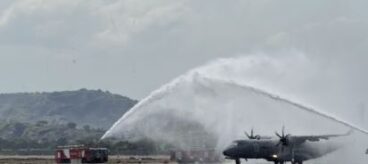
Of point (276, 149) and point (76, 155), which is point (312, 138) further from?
point (76, 155)

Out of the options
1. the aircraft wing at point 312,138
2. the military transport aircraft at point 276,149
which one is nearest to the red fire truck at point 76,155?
the military transport aircraft at point 276,149

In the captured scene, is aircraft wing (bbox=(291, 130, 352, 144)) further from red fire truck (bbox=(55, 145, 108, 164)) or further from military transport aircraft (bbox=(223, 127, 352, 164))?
red fire truck (bbox=(55, 145, 108, 164))

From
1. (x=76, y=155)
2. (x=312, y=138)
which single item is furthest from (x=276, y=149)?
(x=76, y=155)

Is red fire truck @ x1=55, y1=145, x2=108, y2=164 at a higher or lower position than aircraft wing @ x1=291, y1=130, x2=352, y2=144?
lower

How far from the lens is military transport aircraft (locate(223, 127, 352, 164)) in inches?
4638

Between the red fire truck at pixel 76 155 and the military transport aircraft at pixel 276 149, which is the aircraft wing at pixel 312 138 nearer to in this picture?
the military transport aircraft at pixel 276 149

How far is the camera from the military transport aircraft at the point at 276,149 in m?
118

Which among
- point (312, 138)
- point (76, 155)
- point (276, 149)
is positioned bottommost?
point (276, 149)

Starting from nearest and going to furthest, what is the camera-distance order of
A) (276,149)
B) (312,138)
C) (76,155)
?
1. (312,138)
2. (276,149)
3. (76,155)

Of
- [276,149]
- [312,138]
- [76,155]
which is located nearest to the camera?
[312,138]

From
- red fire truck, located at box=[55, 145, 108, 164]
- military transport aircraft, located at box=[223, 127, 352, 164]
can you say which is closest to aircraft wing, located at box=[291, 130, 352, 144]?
military transport aircraft, located at box=[223, 127, 352, 164]

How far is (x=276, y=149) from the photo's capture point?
119 metres

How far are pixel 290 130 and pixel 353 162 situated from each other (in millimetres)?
14873

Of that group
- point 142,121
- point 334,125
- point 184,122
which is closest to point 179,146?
point 184,122
